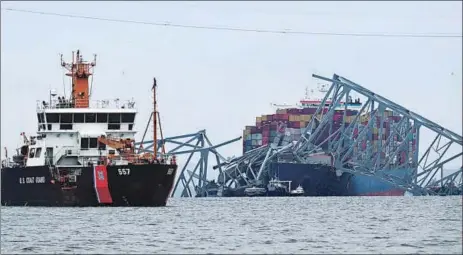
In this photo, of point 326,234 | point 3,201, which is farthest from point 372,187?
point 326,234

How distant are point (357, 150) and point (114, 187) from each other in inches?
4107

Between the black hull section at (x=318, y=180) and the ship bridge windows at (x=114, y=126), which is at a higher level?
the ship bridge windows at (x=114, y=126)

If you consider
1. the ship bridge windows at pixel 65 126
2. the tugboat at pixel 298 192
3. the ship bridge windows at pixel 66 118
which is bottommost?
the tugboat at pixel 298 192

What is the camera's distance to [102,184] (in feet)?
269

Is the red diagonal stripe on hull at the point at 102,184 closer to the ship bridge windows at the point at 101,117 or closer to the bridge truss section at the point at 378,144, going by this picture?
the ship bridge windows at the point at 101,117

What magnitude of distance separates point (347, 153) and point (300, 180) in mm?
9885

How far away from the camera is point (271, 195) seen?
174m

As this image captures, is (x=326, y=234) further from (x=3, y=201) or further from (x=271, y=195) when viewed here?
(x=271, y=195)

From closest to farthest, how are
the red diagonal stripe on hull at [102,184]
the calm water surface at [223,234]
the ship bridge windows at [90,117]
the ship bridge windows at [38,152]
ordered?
the calm water surface at [223,234] < the red diagonal stripe on hull at [102,184] < the ship bridge windows at [90,117] < the ship bridge windows at [38,152]

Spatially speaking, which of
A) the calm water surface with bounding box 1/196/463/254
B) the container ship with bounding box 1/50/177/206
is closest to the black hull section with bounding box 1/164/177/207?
the container ship with bounding box 1/50/177/206

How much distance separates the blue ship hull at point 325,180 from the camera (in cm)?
17225

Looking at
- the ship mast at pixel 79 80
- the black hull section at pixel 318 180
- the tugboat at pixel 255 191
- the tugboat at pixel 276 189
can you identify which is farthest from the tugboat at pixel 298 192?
the ship mast at pixel 79 80

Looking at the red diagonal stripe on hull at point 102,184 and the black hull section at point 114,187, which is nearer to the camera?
the black hull section at point 114,187

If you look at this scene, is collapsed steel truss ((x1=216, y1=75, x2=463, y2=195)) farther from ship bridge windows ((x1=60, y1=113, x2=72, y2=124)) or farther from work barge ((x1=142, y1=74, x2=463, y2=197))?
ship bridge windows ((x1=60, y1=113, x2=72, y2=124))
